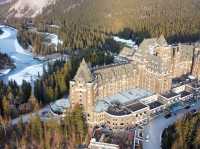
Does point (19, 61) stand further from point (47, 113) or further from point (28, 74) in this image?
point (47, 113)

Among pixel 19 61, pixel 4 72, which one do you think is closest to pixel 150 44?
pixel 4 72

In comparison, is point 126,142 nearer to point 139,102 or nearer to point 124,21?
point 139,102

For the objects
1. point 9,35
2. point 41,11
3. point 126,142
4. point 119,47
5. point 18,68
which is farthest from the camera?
point 41,11

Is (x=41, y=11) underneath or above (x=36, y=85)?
above

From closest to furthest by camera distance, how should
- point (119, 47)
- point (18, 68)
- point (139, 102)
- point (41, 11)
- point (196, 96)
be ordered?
point (139, 102) → point (196, 96) → point (18, 68) → point (119, 47) → point (41, 11)

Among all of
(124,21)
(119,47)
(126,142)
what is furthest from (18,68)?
(124,21)

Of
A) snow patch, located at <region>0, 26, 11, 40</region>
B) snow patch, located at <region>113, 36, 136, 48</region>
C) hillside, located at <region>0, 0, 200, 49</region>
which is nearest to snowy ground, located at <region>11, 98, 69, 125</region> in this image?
hillside, located at <region>0, 0, 200, 49</region>

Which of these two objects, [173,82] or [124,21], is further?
[124,21]
